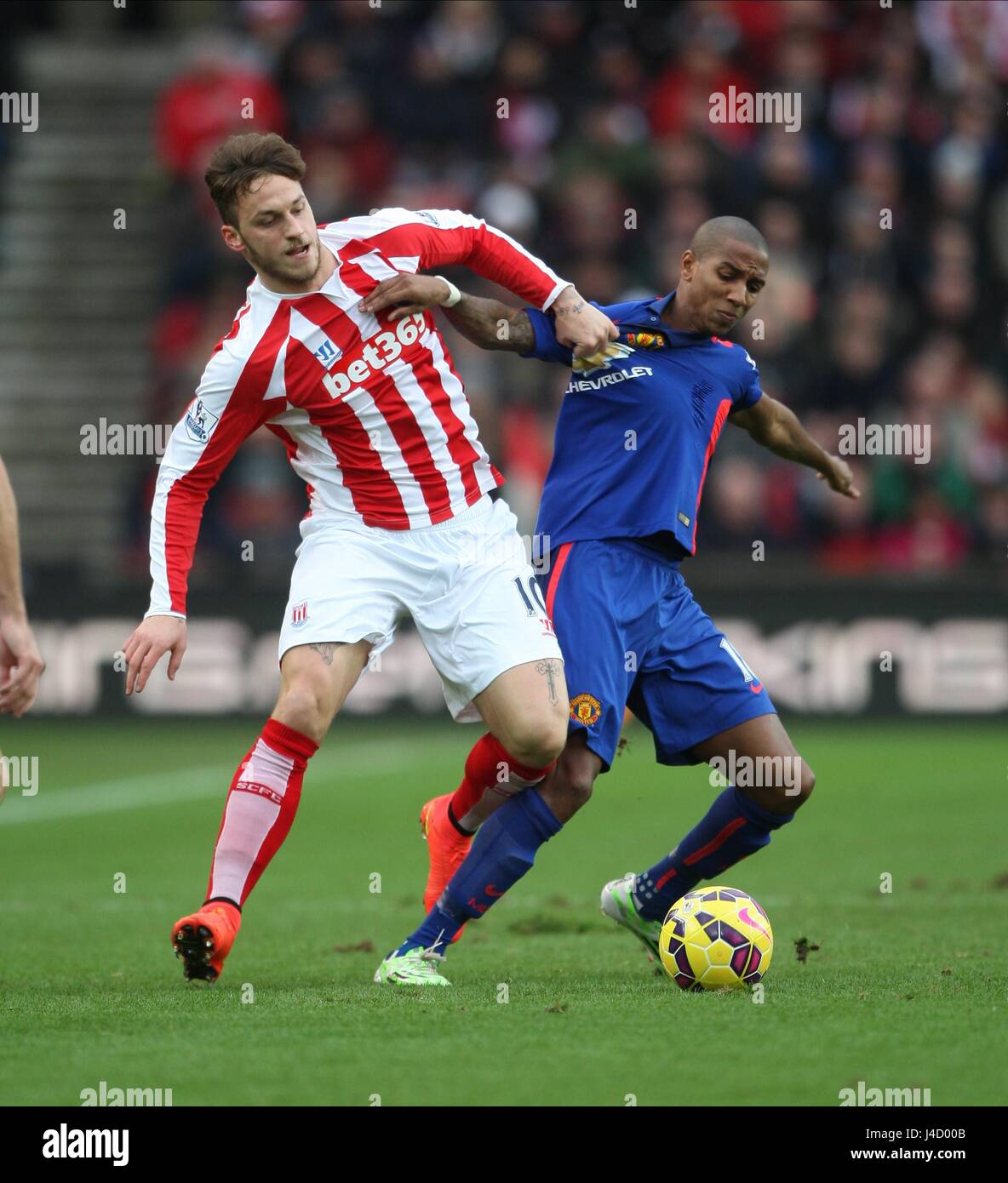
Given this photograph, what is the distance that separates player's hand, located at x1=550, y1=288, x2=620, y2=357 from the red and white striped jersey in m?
0.10

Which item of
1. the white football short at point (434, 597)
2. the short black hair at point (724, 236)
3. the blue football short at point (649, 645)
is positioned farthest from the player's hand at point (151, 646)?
the short black hair at point (724, 236)

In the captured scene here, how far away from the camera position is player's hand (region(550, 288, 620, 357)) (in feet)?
18.6

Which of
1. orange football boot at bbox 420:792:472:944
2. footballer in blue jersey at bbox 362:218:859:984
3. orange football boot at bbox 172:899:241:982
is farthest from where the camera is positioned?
orange football boot at bbox 420:792:472:944

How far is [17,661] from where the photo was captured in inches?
190

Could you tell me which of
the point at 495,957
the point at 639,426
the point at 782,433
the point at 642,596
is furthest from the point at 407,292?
the point at 495,957

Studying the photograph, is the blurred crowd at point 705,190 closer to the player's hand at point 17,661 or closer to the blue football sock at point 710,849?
the blue football sock at point 710,849

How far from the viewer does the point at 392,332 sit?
573 centimetres

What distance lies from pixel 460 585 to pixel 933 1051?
6.80 feet

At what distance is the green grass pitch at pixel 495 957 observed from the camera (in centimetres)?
414

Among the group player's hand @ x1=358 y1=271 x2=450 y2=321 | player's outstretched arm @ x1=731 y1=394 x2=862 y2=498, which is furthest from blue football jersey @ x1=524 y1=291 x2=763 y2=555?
player's hand @ x1=358 y1=271 x2=450 y2=321

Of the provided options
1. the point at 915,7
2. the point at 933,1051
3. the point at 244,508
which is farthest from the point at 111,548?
the point at 933,1051

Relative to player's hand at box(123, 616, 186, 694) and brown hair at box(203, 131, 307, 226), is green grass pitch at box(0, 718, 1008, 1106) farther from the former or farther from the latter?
brown hair at box(203, 131, 307, 226)
